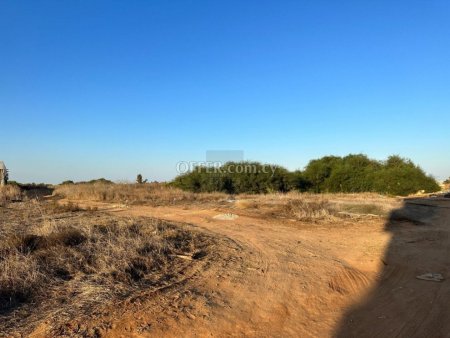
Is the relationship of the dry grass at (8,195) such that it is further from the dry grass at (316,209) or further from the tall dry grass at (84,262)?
the tall dry grass at (84,262)

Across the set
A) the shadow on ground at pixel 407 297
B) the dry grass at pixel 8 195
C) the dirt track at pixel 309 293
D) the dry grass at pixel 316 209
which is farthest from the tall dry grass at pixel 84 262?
the dry grass at pixel 8 195

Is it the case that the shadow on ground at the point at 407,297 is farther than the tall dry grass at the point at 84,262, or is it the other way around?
the tall dry grass at the point at 84,262

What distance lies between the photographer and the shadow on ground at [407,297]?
3.98 metres

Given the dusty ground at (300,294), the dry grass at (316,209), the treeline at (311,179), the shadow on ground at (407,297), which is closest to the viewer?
the dusty ground at (300,294)

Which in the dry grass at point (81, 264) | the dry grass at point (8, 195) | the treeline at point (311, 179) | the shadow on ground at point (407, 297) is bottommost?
the shadow on ground at point (407, 297)

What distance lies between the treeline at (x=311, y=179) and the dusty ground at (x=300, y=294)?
55.7ft

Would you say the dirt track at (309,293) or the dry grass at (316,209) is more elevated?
the dry grass at (316,209)

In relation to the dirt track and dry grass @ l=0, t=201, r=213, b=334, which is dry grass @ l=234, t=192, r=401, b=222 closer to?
the dirt track

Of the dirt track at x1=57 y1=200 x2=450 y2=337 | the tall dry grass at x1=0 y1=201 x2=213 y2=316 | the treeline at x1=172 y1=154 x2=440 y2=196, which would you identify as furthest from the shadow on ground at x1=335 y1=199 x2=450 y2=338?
the treeline at x1=172 y1=154 x2=440 y2=196

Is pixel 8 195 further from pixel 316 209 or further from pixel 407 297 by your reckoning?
pixel 407 297

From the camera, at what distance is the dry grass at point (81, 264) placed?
434 centimetres

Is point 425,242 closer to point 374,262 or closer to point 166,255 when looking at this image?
point 374,262

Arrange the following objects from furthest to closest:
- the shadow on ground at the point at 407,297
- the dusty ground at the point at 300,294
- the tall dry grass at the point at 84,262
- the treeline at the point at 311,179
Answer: the treeline at the point at 311,179 → the tall dry grass at the point at 84,262 → the shadow on ground at the point at 407,297 → the dusty ground at the point at 300,294

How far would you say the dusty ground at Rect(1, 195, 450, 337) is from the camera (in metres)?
3.87
